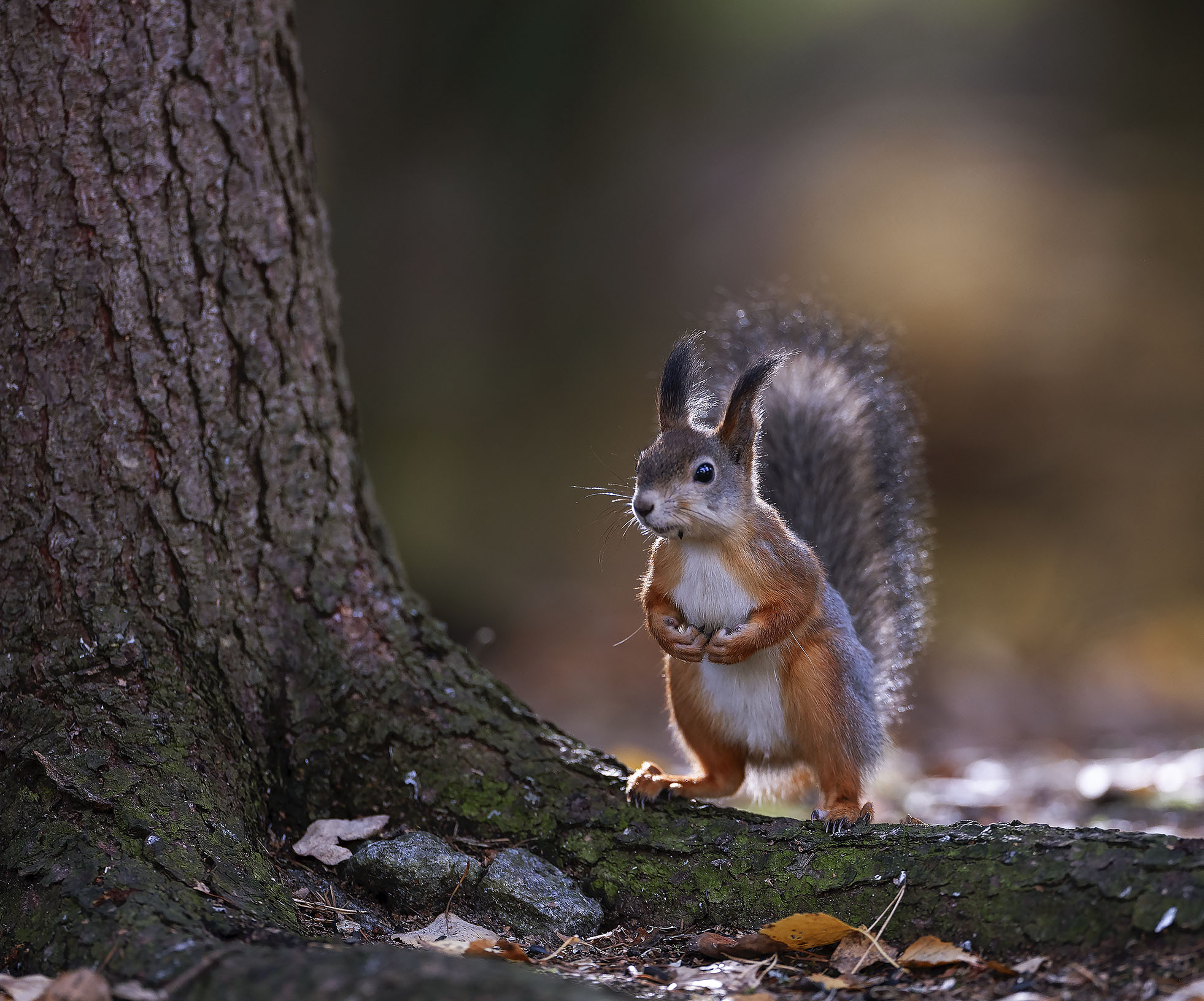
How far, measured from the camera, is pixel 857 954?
1.55m

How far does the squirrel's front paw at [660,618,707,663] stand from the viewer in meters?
2.03

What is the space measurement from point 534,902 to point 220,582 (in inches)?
31.5

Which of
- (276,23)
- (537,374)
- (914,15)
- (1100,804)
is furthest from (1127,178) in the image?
(276,23)

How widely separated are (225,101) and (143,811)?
1244 millimetres

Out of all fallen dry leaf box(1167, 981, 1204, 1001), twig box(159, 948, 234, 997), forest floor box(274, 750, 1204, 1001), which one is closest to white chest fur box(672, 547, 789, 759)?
forest floor box(274, 750, 1204, 1001)

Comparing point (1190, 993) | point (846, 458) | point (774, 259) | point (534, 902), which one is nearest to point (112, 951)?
point (534, 902)

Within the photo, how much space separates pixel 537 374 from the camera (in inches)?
245

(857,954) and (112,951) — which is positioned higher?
(857,954)

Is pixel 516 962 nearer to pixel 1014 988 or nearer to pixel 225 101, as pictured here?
pixel 1014 988

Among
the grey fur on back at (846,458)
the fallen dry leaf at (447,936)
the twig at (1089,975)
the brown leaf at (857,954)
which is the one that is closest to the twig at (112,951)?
the fallen dry leaf at (447,936)

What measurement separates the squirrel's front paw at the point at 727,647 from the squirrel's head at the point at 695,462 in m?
0.18

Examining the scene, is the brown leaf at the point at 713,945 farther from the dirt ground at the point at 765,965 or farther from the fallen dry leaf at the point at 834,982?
the fallen dry leaf at the point at 834,982

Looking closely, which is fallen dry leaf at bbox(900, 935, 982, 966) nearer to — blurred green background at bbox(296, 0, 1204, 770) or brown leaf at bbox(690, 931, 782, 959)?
brown leaf at bbox(690, 931, 782, 959)

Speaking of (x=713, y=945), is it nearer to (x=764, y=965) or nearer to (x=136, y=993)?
(x=764, y=965)
